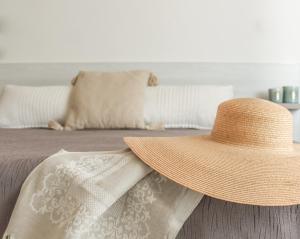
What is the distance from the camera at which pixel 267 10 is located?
2059mm

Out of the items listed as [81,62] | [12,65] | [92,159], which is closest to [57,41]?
[81,62]

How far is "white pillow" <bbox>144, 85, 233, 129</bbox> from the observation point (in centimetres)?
172

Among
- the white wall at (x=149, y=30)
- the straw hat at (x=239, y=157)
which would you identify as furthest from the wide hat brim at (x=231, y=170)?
the white wall at (x=149, y=30)

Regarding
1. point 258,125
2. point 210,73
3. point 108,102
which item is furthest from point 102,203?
point 210,73

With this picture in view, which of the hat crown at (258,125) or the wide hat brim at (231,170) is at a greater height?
the hat crown at (258,125)

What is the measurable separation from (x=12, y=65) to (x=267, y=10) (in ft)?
5.65

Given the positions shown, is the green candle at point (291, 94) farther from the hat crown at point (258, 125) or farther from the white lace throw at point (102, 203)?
the white lace throw at point (102, 203)

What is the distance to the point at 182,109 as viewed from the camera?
5.66 feet

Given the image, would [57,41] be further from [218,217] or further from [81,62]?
[218,217]

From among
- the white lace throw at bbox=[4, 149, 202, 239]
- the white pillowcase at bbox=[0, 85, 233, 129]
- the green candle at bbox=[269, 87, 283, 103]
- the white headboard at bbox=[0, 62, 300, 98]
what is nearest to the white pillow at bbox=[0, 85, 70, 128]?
the white pillowcase at bbox=[0, 85, 233, 129]

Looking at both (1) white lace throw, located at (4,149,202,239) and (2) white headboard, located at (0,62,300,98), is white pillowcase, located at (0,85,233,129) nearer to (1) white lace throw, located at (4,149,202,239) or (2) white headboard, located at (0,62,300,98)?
(2) white headboard, located at (0,62,300,98)

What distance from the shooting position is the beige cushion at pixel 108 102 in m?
1.63

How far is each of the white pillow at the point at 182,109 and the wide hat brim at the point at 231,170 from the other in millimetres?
994

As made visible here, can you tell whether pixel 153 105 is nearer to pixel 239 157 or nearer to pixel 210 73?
pixel 210 73
